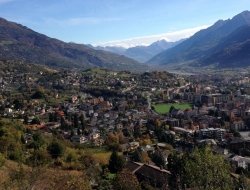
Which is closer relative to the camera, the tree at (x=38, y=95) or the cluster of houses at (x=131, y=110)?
the cluster of houses at (x=131, y=110)

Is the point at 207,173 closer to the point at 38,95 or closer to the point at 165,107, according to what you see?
the point at 165,107

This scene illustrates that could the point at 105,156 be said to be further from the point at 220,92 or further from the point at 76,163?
the point at 220,92

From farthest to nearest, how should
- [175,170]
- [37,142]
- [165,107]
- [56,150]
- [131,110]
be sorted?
[165,107]
[131,110]
[37,142]
[56,150]
[175,170]

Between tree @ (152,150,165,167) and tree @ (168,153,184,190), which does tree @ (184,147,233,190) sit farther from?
tree @ (152,150,165,167)

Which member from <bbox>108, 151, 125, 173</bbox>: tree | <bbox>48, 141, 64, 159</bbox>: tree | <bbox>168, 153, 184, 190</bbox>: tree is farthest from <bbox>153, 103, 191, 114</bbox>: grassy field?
<bbox>168, 153, 184, 190</bbox>: tree

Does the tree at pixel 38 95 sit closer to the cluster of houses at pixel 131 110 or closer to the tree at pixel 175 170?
the cluster of houses at pixel 131 110

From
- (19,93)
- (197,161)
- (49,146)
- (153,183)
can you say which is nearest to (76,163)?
(49,146)

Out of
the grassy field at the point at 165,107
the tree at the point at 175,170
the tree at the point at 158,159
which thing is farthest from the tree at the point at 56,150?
the grassy field at the point at 165,107

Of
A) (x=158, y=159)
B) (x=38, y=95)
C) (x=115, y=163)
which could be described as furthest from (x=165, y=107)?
(x=115, y=163)
